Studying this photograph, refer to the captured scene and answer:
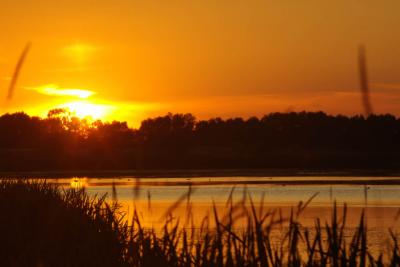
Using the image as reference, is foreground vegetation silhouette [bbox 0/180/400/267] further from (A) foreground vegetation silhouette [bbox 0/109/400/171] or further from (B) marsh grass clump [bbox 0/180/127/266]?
(A) foreground vegetation silhouette [bbox 0/109/400/171]

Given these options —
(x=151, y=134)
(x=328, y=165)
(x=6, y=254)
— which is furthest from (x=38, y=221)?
(x=328, y=165)

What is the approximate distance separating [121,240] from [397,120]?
352cm

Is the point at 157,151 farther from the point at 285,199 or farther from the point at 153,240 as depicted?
the point at 153,240

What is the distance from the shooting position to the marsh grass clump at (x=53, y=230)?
857 cm

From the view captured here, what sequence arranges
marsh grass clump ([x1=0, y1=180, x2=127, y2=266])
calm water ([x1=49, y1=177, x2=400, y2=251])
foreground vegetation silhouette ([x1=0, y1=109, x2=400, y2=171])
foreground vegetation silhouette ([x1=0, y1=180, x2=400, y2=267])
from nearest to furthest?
foreground vegetation silhouette ([x1=0, y1=180, x2=400, y2=267]) < marsh grass clump ([x1=0, y1=180, x2=127, y2=266]) < calm water ([x1=49, y1=177, x2=400, y2=251]) < foreground vegetation silhouette ([x1=0, y1=109, x2=400, y2=171])

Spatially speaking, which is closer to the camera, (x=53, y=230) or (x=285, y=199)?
(x=53, y=230)

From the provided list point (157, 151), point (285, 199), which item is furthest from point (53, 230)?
point (157, 151)

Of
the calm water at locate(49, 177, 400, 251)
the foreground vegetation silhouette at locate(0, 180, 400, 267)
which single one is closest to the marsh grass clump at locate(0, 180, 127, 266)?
the foreground vegetation silhouette at locate(0, 180, 400, 267)

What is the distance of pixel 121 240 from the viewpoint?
10938 millimetres

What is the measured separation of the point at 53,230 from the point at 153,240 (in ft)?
9.32

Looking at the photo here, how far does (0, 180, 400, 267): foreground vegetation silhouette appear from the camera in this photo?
6.66 m

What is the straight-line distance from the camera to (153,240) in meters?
8.15

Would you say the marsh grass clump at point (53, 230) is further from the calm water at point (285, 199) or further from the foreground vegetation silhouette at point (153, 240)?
the calm water at point (285, 199)

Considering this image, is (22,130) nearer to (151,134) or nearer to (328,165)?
(151,134)
